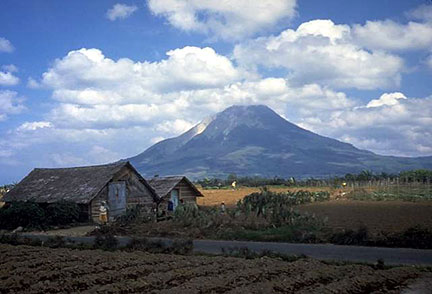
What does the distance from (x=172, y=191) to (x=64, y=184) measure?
26.1ft

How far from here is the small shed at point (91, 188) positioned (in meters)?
29.9

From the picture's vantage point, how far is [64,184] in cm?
3241

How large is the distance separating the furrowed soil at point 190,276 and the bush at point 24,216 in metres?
14.3

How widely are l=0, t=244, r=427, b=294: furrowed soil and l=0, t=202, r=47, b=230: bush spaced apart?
46.9ft

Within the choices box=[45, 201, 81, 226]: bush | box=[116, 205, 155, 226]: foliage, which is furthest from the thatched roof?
box=[116, 205, 155, 226]: foliage

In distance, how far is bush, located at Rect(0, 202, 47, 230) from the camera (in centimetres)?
2753

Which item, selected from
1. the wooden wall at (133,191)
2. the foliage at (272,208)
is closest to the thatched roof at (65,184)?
the wooden wall at (133,191)

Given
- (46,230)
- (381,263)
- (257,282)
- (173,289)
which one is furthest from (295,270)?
(46,230)

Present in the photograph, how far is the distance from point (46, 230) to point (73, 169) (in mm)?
8565

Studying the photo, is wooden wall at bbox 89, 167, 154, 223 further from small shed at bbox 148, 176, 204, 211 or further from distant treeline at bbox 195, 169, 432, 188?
distant treeline at bbox 195, 169, 432, 188

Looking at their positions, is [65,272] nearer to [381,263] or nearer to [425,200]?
[381,263]

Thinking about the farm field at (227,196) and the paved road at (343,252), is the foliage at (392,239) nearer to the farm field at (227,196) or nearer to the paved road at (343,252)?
the paved road at (343,252)

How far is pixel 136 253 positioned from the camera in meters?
15.1

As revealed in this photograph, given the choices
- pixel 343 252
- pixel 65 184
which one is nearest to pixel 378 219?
pixel 343 252
